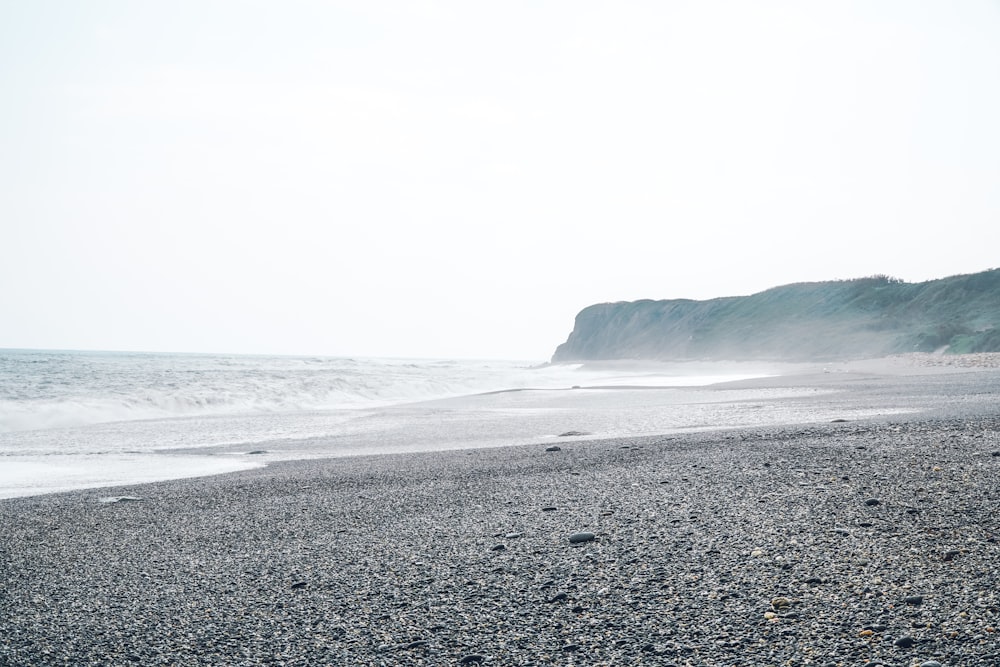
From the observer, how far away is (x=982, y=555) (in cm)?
363

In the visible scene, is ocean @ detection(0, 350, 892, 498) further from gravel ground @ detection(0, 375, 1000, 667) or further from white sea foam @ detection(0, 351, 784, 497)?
gravel ground @ detection(0, 375, 1000, 667)

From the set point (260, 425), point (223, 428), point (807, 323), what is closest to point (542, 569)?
point (223, 428)

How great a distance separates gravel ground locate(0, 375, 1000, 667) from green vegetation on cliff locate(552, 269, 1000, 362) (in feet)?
136

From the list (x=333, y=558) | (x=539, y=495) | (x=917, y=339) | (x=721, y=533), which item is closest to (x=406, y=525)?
(x=333, y=558)

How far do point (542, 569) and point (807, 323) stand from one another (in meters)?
74.0

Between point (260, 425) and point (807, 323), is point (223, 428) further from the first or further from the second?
point (807, 323)

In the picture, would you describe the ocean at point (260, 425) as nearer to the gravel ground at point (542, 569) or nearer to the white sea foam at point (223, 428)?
the white sea foam at point (223, 428)

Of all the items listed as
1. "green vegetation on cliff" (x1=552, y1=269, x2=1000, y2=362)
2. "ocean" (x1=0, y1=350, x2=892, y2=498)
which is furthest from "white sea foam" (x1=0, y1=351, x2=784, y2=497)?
"green vegetation on cliff" (x1=552, y1=269, x2=1000, y2=362)

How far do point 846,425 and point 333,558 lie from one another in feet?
25.9

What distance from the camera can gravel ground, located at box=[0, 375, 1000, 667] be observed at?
3.01 metres

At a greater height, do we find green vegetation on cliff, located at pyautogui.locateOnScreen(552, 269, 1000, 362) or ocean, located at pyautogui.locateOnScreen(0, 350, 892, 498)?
green vegetation on cliff, located at pyautogui.locateOnScreen(552, 269, 1000, 362)

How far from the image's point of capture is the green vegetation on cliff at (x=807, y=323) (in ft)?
177

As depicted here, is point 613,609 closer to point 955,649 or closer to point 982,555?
point 955,649

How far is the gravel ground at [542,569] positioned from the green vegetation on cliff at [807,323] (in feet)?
136
